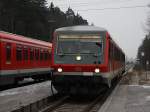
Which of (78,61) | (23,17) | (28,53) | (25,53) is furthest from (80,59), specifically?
(23,17)

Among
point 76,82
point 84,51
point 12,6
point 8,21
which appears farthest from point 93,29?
point 8,21

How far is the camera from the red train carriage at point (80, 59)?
17625mm

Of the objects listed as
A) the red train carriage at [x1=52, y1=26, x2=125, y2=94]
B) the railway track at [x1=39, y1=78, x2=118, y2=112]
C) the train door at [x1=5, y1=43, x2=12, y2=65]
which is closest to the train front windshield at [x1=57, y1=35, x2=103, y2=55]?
the red train carriage at [x1=52, y1=26, x2=125, y2=94]

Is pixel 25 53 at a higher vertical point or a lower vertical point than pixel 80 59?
higher

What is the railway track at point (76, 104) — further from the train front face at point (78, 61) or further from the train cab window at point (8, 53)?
the train cab window at point (8, 53)

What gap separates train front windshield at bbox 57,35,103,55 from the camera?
714 inches

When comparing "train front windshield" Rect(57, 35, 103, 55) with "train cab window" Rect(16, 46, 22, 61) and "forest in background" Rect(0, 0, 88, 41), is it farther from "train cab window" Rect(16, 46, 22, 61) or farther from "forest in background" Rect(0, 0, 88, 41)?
"forest in background" Rect(0, 0, 88, 41)

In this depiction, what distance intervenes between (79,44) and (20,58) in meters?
7.13

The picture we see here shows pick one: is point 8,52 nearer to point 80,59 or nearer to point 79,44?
point 79,44

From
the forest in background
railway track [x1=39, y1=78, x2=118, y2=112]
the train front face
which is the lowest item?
railway track [x1=39, y1=78, x2=118, y2=112]

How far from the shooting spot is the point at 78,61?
17.9 metres

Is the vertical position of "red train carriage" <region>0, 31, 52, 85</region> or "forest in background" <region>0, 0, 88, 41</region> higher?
"forest in background" <region>0, 0, 88, 41</region>

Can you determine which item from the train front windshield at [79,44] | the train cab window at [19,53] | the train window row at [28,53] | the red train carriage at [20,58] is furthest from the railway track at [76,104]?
the train cab window at [19,53]

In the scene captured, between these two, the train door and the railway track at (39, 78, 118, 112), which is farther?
the train door
